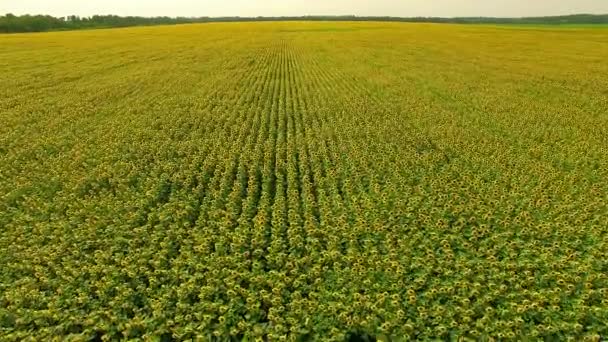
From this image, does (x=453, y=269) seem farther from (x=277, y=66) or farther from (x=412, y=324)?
(x=277, y=66)

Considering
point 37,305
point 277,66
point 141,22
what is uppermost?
point 141,22

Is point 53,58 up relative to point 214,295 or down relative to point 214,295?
up

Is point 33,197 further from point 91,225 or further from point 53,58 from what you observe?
point 53,58

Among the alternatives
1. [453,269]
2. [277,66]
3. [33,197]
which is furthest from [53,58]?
[453,269]

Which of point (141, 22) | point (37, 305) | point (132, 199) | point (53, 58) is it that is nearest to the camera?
point (37, 305)

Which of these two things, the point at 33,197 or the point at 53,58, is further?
the point at 53,58

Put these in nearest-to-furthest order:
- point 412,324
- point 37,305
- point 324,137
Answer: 1. point 412,324
2. point 37,305
3. point 324,137

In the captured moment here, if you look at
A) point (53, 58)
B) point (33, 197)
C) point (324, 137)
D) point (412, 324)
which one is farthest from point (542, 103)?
point (53, 58)
